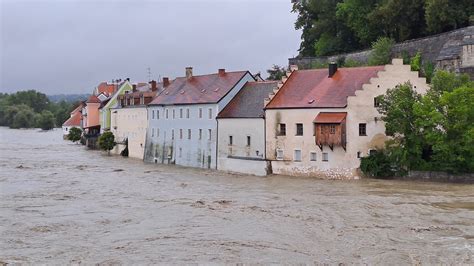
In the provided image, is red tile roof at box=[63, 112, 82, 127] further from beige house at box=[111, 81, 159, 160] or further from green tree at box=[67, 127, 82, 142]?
beige house at box=[111, 81, 159, 160]

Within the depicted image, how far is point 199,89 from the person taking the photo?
183 feet

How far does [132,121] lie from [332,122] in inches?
1316

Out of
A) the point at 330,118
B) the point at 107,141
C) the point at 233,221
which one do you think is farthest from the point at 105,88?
the point at 233,221

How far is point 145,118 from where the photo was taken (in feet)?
210

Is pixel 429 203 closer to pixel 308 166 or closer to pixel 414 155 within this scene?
pixel 414 155

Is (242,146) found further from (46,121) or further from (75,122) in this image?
(46,121)

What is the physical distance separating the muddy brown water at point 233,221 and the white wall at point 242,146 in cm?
203

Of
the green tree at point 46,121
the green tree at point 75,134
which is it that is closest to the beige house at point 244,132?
the green tree at point 75,134

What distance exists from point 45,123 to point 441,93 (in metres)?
136

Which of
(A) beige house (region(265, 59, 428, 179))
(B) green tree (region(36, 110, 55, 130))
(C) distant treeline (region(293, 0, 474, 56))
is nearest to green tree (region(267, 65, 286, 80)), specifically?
(C) distant treeline (region(293, 0, 474, 56))

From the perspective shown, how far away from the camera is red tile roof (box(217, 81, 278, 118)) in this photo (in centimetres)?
4659

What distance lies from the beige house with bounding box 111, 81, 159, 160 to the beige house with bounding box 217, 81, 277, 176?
16454 millimetres

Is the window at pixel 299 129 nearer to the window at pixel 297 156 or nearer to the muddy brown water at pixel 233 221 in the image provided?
the window at pixel 297 156

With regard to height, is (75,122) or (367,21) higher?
(367,21)
